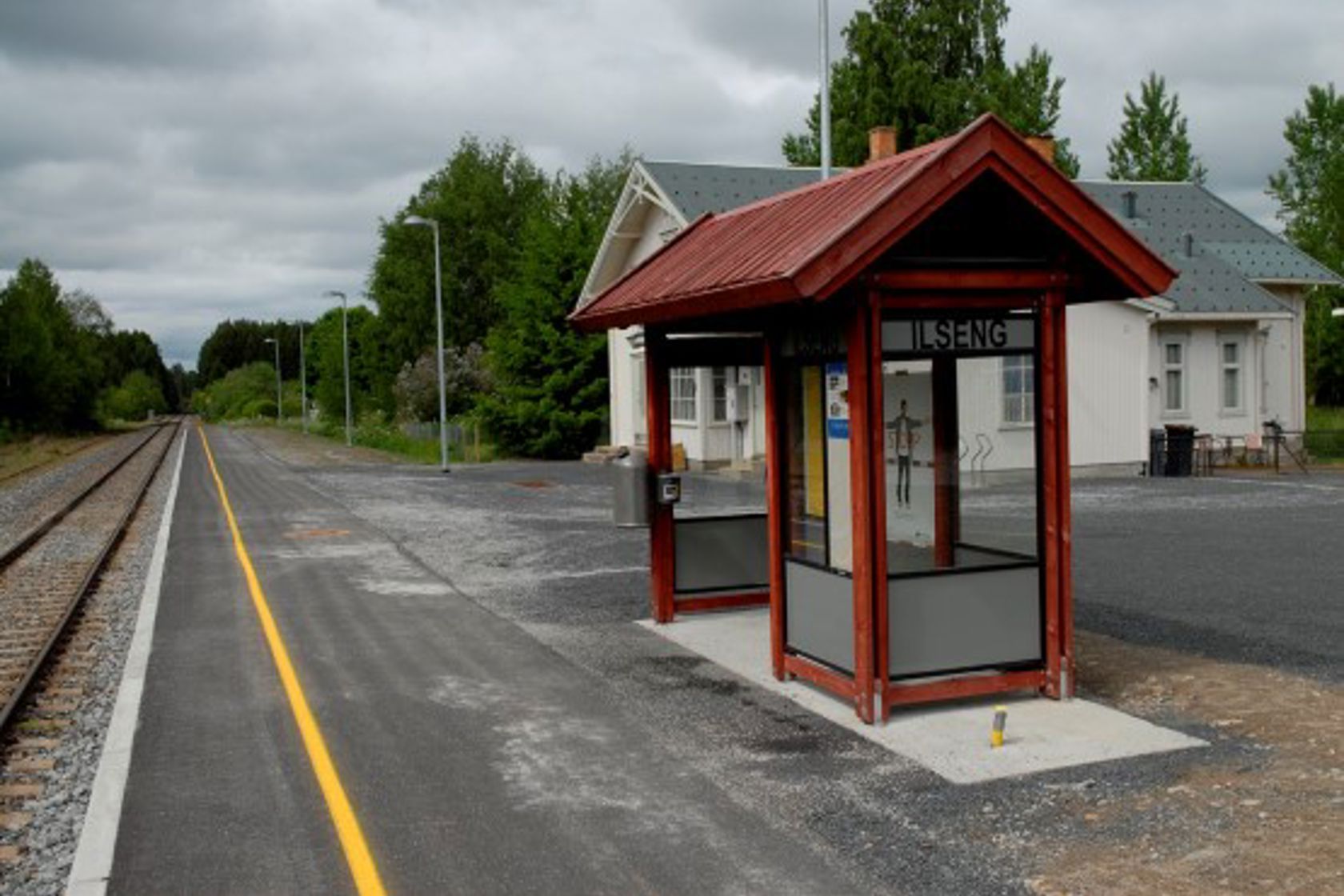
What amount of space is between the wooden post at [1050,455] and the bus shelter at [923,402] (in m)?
0.01

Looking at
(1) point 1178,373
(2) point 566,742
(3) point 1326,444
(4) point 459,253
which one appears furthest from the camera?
(4) point 459,253

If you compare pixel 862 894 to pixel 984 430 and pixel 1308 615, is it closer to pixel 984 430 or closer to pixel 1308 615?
pixel 984 430

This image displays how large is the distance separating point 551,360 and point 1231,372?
19.6m

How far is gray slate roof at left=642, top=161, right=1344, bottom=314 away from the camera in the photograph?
30188mm

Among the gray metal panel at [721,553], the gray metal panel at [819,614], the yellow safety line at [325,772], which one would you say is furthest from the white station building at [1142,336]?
the gray metal panel at [819,614]

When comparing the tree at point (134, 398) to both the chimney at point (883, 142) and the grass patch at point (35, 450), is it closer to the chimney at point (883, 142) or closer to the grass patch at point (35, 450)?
the grass patch at point (35, 450)

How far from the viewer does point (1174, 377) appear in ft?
97.9

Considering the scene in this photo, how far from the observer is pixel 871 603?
7922mm

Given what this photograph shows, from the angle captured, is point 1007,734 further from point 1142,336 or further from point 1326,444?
point 1326,444

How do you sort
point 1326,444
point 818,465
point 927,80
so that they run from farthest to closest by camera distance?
point 927,80
point 1326,444
point 818,465

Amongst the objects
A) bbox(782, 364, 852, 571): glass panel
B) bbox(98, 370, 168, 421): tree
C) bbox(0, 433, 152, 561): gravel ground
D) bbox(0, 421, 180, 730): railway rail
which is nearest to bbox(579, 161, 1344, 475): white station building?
bbox(0, 421, 180, 730): railway rail

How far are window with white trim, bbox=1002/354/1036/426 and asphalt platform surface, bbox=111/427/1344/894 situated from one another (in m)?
0.63

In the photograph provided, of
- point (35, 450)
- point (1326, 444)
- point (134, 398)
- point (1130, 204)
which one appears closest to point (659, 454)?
point (1326, 444)

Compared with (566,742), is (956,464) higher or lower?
higher
